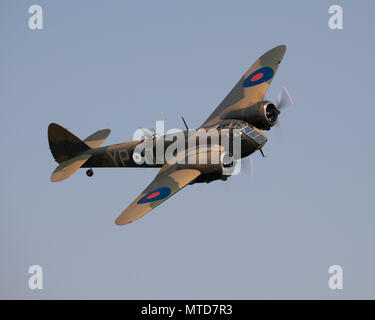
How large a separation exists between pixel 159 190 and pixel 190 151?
285cm

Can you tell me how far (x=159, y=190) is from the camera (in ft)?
93.4

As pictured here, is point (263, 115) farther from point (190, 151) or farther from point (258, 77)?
point (190, 151)

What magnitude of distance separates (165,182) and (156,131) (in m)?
4.31

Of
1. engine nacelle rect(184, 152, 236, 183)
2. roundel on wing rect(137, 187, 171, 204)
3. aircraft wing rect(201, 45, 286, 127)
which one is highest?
aircraft wing rect(201, 45, 286, 127)

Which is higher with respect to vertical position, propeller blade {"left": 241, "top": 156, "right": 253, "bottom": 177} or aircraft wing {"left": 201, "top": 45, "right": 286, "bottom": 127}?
aircraft wing {"left": 201, "top": 45, "right": 286, "bottom": 127}

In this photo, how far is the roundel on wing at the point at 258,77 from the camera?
34938 millimetres

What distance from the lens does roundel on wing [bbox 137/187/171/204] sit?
27.8m

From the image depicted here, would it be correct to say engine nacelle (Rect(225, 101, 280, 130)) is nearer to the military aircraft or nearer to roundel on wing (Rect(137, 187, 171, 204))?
the military aircraft

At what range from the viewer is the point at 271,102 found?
106 ft

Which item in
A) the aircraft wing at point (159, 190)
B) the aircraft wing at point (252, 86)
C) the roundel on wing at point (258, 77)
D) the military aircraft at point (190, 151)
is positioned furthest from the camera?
the roundel on wing at point (258, 77)

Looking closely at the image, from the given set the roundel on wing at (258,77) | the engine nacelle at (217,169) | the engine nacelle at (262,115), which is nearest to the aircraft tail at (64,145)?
the engine nacelle at (217,169)

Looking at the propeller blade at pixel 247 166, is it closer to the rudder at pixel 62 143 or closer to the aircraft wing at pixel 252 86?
the aircraft wing at pixel 252 86

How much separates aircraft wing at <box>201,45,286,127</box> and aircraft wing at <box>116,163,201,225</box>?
14.6 ft

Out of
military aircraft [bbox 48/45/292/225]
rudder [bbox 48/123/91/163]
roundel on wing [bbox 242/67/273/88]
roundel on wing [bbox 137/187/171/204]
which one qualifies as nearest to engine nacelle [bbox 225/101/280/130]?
military aircraft [bbox 48/45/292/225]
